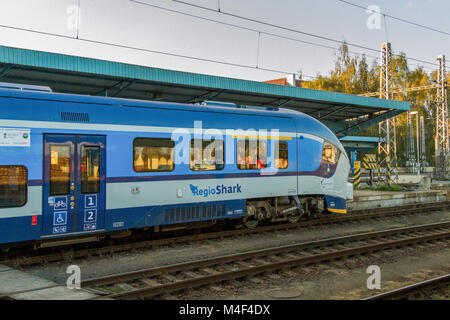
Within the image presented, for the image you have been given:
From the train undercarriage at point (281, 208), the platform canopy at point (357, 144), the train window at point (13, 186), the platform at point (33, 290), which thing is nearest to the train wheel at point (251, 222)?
the train undercarriage at point (281, 208)

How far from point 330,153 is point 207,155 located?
4.64m

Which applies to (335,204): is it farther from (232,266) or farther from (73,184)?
(73,184)

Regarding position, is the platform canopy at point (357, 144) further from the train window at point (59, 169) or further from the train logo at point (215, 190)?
the train window at point (59, 169)

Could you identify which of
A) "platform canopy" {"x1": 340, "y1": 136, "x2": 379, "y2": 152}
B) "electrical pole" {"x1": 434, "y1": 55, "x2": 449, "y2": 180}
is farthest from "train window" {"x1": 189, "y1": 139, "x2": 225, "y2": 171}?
"electrical pole" {"x1": 434, "y1": 55, "x2": 449, "y2": 180}

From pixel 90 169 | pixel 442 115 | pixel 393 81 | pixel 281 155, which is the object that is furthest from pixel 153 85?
pixel 393 81

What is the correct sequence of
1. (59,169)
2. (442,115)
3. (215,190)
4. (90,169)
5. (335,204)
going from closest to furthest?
(59,169) < (90,169) < (215,190) < (335,204) < (442,115)

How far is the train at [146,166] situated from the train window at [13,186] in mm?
18

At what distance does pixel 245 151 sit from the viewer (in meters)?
11.7

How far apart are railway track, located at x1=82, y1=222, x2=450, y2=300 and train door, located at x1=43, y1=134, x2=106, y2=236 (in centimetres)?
211

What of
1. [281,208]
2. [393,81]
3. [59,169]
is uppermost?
[393,81]

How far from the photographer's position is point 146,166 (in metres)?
9.99

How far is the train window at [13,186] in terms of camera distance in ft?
26.8

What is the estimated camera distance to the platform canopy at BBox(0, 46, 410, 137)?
1231 centimetres

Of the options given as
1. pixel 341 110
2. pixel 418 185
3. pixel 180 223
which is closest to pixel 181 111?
pixel 180 223
